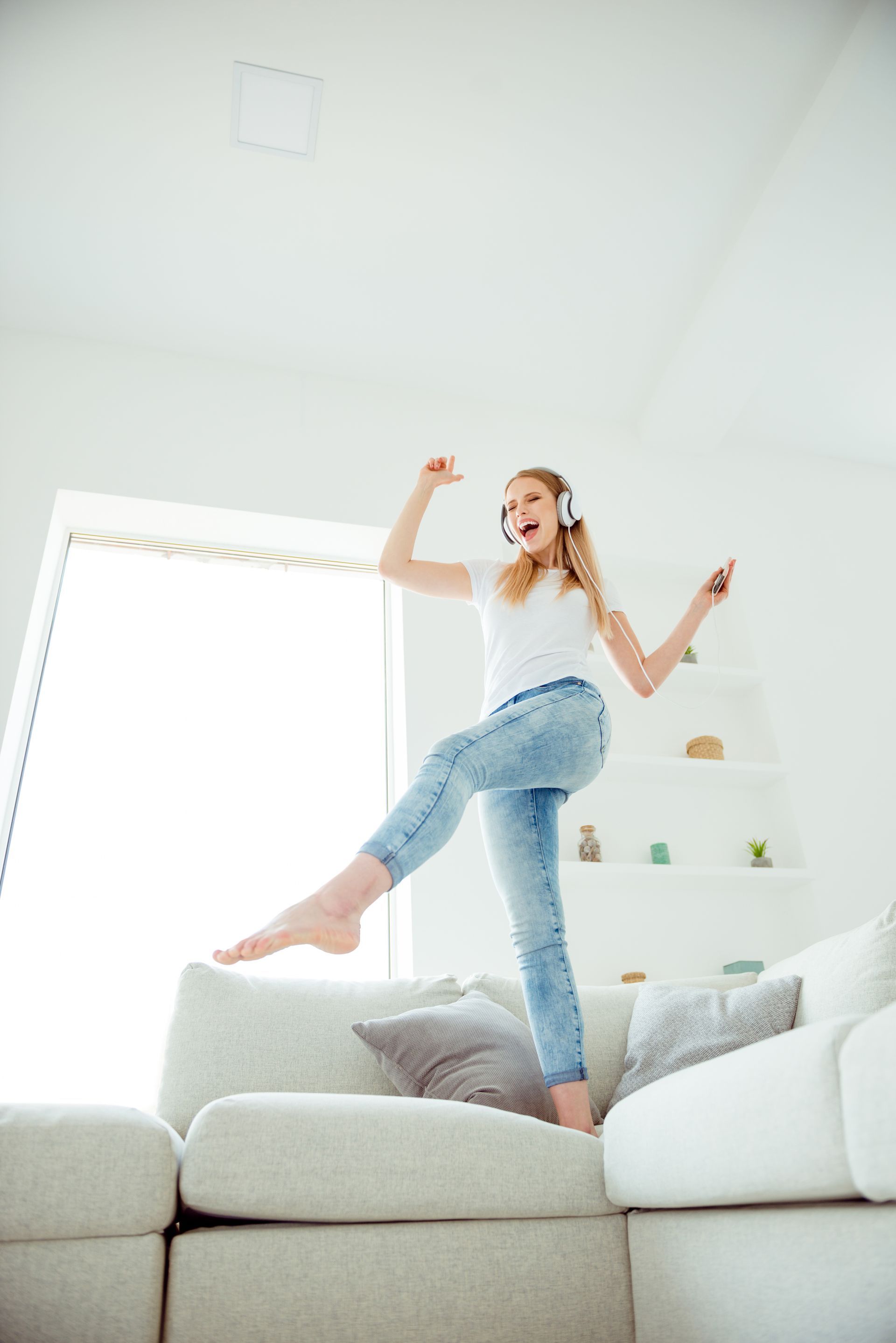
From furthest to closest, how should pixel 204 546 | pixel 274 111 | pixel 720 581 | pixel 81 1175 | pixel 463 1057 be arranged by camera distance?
1. pixel 204 546
2. pixel 274 111
3. pixel 720 581
4. pixel 463 1057
5. pixel 81 1175

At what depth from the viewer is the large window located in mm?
2730

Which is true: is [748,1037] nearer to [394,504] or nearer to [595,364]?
[394,504]

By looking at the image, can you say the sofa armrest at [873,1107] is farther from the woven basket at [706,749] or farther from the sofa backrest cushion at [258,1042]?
the woven basket at [706,749]

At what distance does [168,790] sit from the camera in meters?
3.13

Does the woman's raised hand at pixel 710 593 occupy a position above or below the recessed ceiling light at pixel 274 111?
below

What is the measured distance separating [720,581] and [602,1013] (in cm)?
104

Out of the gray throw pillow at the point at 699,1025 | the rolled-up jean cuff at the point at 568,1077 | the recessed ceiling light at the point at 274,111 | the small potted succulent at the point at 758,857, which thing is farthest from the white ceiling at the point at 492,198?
the rolled-up jean cuff at the point at 568,1077

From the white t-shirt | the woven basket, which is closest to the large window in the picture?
the woven basket

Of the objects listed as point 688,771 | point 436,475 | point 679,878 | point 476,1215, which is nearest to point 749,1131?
point 476,1215

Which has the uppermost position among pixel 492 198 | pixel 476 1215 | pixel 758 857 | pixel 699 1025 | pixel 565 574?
pixel 492 198

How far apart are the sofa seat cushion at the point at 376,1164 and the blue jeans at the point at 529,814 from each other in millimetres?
340

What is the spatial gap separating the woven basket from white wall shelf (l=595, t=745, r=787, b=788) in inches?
1.2

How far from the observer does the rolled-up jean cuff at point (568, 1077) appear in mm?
1651

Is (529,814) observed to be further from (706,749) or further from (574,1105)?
(706,749)
